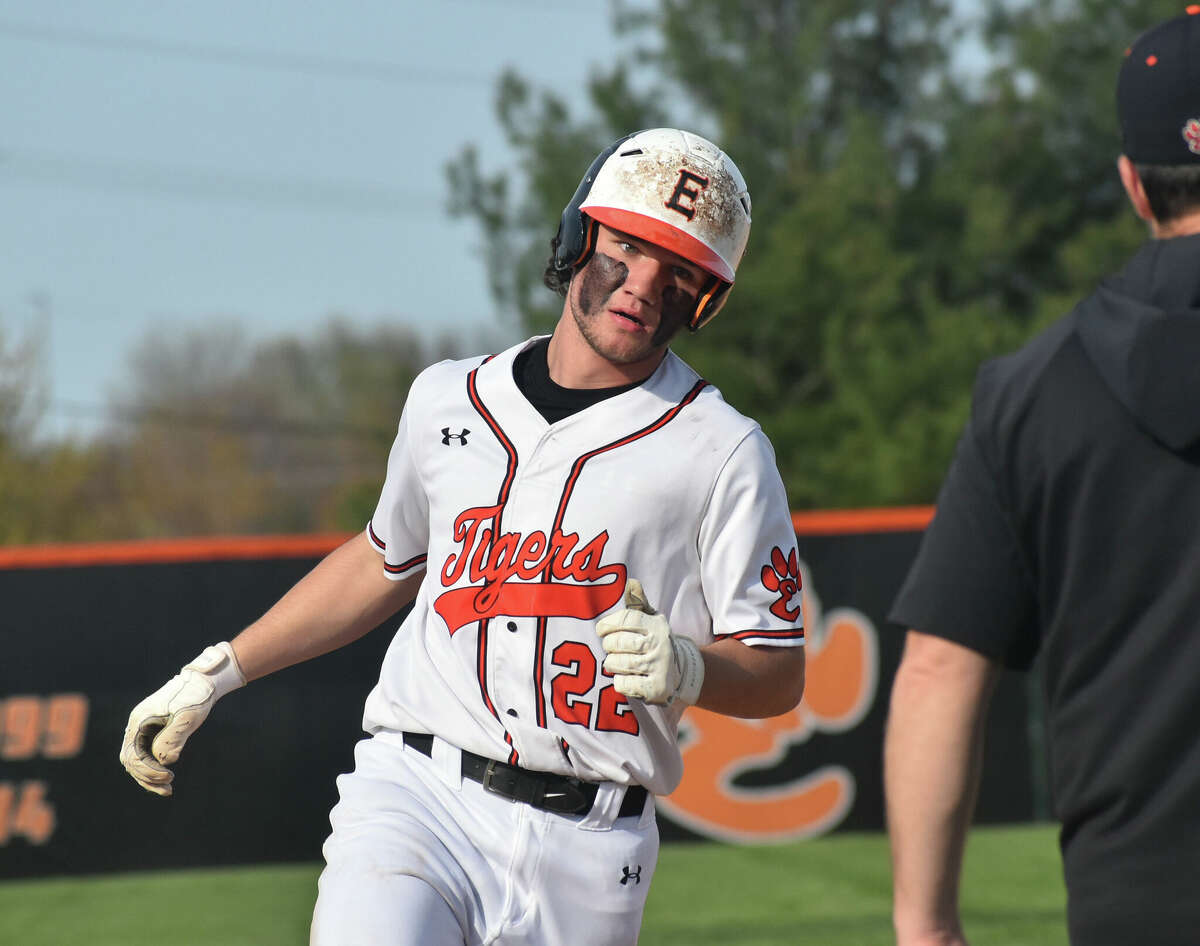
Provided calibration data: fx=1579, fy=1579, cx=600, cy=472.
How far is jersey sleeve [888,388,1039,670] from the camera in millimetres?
2080

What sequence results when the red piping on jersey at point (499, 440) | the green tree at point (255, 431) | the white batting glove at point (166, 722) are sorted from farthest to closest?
the green tree at point (255, 431), the white batting glove at point (166, 722), the red piping on jersey at point (499, 440)

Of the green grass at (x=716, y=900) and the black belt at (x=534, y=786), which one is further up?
the black belt at (x=534, y=786)

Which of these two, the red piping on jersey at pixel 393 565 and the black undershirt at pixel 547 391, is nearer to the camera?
the black undershirt at pixel 547 391

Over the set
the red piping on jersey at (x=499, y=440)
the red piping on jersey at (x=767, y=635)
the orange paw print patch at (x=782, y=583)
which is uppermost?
the red piping on jersey at (x=499, y=440)

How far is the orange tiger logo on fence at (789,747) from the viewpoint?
9320 millimetres

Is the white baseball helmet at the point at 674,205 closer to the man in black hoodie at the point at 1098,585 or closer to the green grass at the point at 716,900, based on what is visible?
the man in black hoodie at the point at 1098,585

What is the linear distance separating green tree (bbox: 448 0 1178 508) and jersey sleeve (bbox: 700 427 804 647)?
22747 mm

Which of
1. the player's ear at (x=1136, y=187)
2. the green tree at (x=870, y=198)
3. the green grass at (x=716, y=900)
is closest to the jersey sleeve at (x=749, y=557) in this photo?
the player's ear at (x=1136, y=187)

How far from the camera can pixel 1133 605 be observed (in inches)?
79.2

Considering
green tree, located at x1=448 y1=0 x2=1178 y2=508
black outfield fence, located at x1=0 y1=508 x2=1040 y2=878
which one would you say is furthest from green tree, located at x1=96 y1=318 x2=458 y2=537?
black outfield fence, located at x1=0 y1=508 x2=1040 y2=878

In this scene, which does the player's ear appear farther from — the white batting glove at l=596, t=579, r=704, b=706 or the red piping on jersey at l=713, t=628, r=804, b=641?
the red piping on jersey at l=713, t=628, r=804, b=641

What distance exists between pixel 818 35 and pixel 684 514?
2928cm

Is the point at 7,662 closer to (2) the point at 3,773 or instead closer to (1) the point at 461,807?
(2) the point at 3,773

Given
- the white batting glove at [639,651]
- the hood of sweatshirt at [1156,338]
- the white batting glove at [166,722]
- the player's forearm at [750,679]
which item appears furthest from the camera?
the white batting glove at [166,722]
